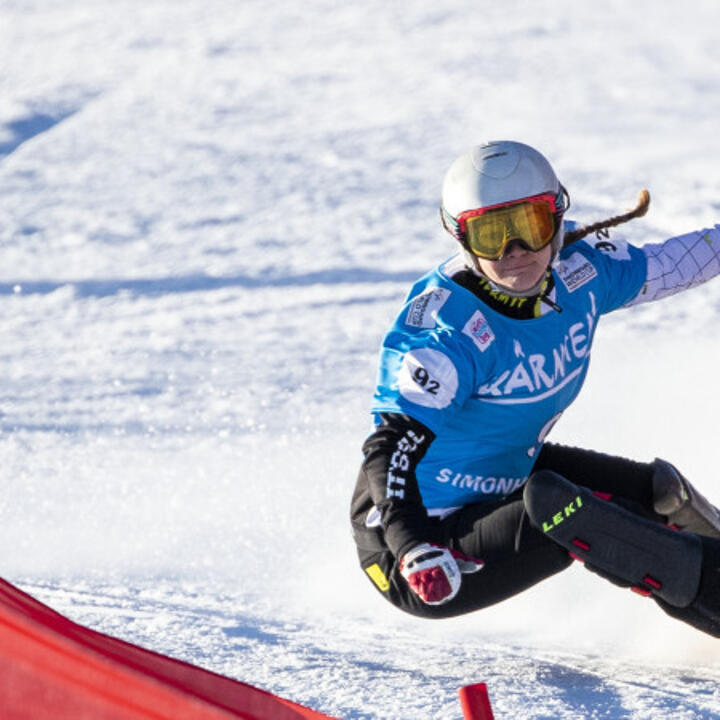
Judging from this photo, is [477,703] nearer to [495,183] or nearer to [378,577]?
[378,577]

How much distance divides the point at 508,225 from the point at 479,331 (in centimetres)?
25

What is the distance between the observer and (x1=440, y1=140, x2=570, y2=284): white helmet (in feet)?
10.4

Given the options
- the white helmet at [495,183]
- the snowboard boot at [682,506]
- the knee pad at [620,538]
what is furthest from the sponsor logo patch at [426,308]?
the snowboard boot at [682,506]

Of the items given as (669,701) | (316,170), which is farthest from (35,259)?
(669,701)

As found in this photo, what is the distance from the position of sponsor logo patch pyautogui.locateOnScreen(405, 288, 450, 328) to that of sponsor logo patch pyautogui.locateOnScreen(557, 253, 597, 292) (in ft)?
1.20

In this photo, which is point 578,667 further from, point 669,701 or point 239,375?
point 239,375

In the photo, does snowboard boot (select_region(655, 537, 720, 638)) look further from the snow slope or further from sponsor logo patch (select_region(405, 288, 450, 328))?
sponsor logo patch (select_region(405, 288, 450, 328))

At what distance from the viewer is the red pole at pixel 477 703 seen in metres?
2.18

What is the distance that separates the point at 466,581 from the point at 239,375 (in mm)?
3341

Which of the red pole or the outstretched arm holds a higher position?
the red pole

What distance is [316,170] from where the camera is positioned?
894 cm

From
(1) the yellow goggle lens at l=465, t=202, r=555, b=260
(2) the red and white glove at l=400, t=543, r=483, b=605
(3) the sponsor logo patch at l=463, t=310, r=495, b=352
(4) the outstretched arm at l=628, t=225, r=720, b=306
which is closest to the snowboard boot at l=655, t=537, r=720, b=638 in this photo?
(2) the red and white glove at l=400, t=543, r=483, b=605

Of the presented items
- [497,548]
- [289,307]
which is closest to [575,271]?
[497,548]

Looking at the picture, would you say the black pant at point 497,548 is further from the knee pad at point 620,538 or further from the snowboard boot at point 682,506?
the knee pad at point 620,538
